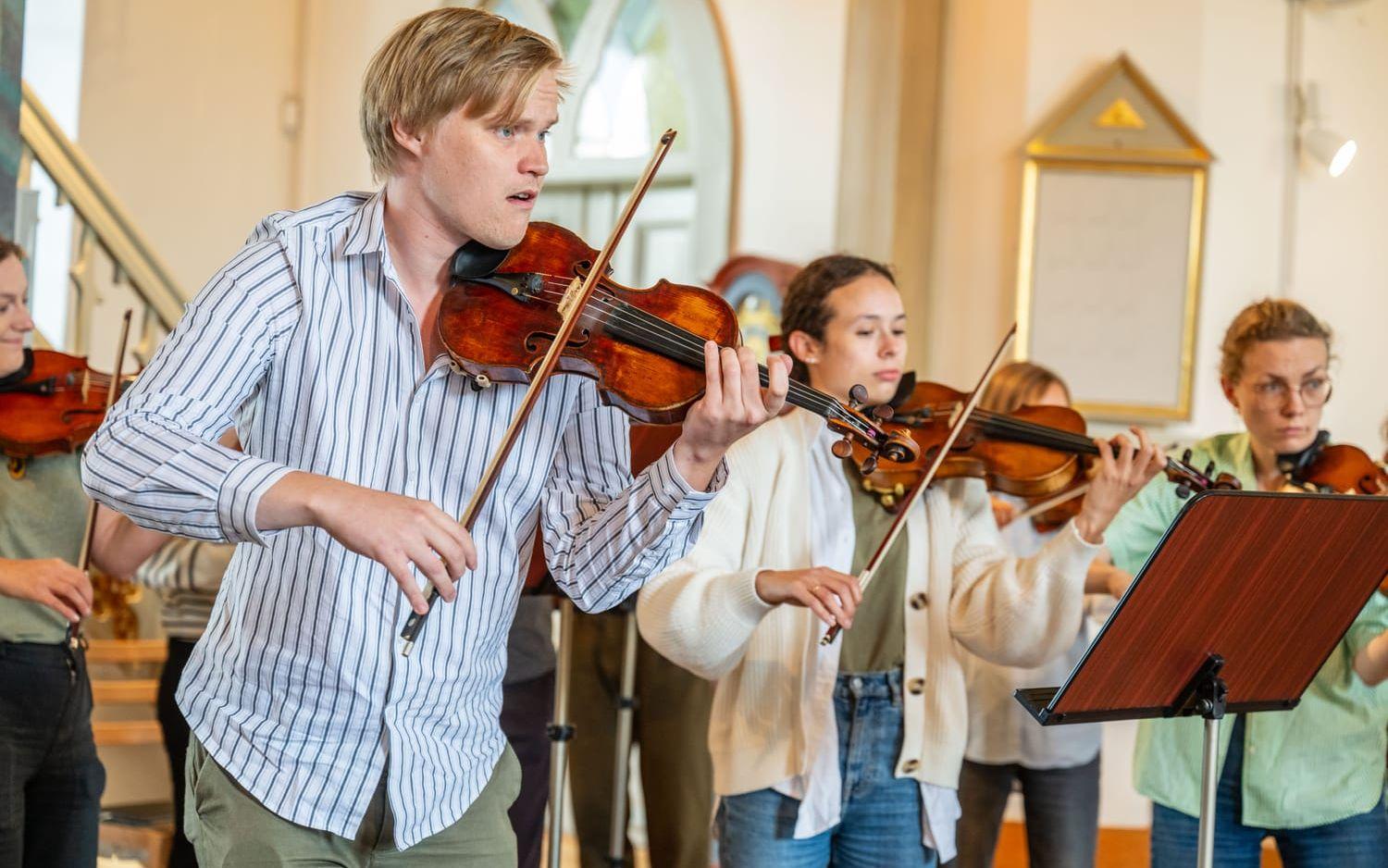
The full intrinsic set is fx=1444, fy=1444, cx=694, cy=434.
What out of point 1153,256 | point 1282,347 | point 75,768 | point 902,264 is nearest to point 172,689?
point 75,768

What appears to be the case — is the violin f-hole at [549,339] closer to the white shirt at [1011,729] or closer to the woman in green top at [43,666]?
the woman in green top at [43,666]

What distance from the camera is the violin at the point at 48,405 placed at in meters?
2.19

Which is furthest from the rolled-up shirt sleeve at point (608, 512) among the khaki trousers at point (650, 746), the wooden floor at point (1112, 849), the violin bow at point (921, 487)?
the wooden floor at point (1112, 849)

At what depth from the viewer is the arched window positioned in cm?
585

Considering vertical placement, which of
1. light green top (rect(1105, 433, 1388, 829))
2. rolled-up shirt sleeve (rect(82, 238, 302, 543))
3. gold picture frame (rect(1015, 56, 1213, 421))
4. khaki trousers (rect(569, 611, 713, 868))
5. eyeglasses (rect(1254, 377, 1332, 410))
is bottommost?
khaki trousers (rect(569, 611, 713, 868))

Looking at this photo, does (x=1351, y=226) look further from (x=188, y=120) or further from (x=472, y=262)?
(x=188, y=120)

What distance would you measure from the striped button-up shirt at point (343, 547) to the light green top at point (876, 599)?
29.2 inches

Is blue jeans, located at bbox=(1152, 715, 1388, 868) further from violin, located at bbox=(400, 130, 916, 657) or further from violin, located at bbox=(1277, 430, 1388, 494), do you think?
violin, located at bbox=(400, 130, 916, 657)

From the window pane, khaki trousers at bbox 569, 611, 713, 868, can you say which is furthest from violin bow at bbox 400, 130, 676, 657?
the window pane

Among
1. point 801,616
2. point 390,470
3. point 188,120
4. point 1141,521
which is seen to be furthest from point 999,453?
point 188,120

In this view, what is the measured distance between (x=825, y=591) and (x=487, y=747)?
52 cm

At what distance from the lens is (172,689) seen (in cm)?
286

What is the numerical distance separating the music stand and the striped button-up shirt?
22.7 inches

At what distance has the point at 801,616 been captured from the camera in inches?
87.3
